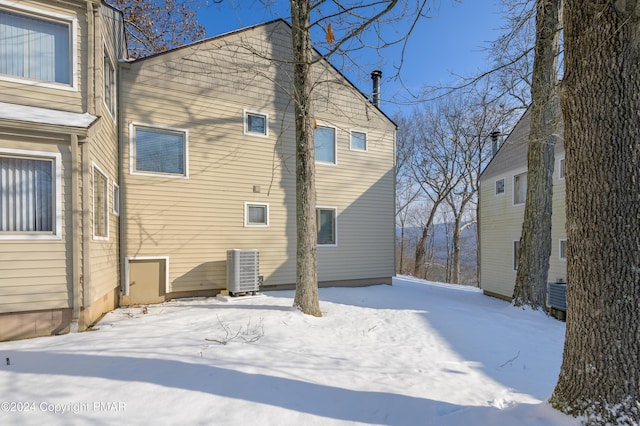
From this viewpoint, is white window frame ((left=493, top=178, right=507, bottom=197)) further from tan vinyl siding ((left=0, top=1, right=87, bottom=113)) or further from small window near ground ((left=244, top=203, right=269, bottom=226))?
tan vinyl siding ((left=0, top=1, right=87, bottom=113))

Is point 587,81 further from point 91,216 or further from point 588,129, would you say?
point 91,216

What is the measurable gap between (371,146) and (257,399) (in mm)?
9601

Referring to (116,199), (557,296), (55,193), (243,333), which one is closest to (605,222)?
(243,333)

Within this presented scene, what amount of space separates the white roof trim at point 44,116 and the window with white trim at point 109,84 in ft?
4.75

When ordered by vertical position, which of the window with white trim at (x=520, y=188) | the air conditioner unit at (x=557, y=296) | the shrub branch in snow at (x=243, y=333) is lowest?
the air conditioner unit at (x=557, y=296)

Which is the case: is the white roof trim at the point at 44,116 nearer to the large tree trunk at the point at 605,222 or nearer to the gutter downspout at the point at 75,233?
the gutter downspout at the point at 75,233

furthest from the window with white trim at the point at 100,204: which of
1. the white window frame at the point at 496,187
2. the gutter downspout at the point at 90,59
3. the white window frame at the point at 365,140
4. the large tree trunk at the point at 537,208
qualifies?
the white window frame at the point at 496,187

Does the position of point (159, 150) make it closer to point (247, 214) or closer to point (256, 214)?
point (247, 214)

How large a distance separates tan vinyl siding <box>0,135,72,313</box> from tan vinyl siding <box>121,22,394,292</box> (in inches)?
107

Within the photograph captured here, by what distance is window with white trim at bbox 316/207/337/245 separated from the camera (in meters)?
10.3

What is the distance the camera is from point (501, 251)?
1316cm

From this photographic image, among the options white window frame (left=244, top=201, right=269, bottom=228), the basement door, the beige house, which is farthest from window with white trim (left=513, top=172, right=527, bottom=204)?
the basement door

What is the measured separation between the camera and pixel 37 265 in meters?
4.71

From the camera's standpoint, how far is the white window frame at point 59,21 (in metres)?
4.84
